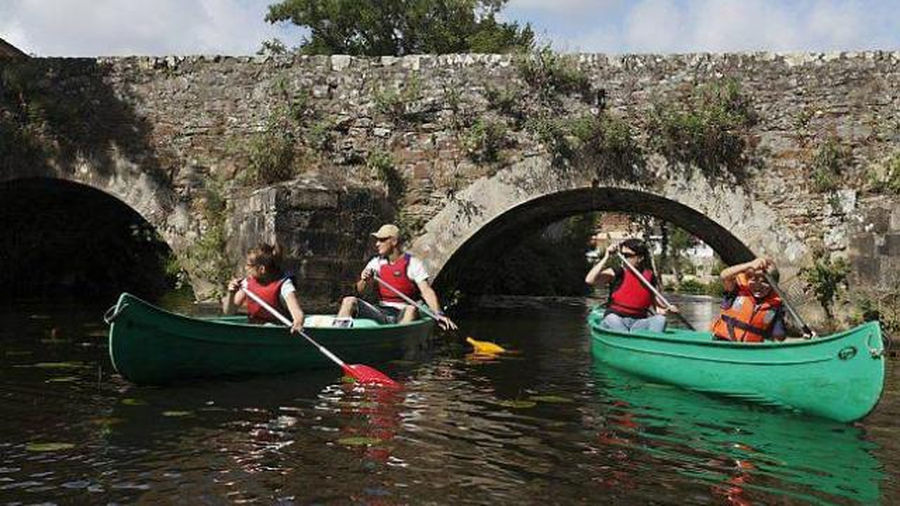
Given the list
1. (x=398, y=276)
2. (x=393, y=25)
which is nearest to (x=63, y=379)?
(x=398, y=276)

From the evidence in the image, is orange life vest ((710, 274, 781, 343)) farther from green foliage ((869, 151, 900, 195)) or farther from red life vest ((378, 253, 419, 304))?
green foliage ((869, 151, 900, 195))

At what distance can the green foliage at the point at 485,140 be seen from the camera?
40.4 feet

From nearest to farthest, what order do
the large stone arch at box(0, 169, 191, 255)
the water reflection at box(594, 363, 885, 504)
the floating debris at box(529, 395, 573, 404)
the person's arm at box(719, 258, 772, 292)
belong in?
1. the water reflection at box(594, 363, 885, 504)
2. the floating debris at box(529, 395, 573, 404)
3. the person's arm at box(719, 258, 772, 292)
4. the large stone arch at box(0, 169, 191, 255)

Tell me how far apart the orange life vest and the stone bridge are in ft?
14.3

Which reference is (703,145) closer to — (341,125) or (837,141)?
(837,141)

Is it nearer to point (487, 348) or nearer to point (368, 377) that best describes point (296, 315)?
point (368, 377)

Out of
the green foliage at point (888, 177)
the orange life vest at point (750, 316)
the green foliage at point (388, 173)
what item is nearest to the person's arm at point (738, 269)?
the orange life vest at point (750, 316)

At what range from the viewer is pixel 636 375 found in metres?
8.70

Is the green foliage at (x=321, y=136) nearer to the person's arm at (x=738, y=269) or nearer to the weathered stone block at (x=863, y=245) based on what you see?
the person's arm at (x=738, y=269)

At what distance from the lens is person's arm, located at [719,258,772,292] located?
7.39 m

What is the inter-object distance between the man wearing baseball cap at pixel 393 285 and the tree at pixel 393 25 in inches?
991

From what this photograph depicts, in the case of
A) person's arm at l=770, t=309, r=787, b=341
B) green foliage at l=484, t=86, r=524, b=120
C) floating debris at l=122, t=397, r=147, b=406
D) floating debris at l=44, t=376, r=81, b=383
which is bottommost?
floating debris at l=122, t=397, r=147, b=406

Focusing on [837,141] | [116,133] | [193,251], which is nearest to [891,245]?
[837,141]

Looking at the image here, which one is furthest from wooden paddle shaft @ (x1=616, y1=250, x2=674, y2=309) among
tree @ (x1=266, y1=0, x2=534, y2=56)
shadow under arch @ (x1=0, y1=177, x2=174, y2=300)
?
tree @ (x1=266, y1=0, x2=534, y2=56)
